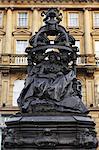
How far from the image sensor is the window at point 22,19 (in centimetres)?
2858

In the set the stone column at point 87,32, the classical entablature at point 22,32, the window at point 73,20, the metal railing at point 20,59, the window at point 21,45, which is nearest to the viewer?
the metal railing at point 20,59

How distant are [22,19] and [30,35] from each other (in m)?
1.97

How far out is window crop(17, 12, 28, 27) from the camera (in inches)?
1125

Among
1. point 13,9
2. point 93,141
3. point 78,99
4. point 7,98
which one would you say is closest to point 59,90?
point 78,99

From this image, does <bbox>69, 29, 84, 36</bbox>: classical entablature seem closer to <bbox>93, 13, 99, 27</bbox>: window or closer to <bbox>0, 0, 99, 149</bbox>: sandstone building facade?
<bbox>0, 0, 99, 149</bbox>: sandstone building facade

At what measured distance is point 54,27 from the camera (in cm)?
888

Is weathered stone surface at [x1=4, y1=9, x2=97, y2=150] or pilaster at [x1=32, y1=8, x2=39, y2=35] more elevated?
pilaster at [x1=32, y1=8, x2=39, y2=35]

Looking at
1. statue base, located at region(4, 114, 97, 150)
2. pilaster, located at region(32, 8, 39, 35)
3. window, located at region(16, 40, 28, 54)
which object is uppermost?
pilaster, located at region(32, 8, 39, 35)

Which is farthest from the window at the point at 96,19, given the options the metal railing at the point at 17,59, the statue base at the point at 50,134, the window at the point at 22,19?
the statue base at the point at 50,134

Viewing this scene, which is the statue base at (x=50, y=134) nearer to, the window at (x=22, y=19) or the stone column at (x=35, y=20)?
the stone column at (x=35, y=20)

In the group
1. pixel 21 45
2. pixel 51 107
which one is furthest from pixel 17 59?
pixel 51 107

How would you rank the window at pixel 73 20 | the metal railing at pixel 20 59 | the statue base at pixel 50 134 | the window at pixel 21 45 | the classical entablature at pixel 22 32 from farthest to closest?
1. the window at pixel 73 20
2. the classical entablature at pixel 22 32
3. the window at pixel 21 45
4. the metal railing at pixel 20 59
5. the statue base at pixel 50 134

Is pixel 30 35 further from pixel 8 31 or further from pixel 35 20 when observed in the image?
pixel 8 31

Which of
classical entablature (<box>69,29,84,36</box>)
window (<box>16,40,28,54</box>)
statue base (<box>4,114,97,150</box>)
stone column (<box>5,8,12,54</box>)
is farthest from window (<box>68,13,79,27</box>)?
statue base (<box>4,114,97,150</box>)
